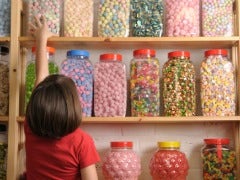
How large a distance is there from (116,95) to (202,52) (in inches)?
18.9

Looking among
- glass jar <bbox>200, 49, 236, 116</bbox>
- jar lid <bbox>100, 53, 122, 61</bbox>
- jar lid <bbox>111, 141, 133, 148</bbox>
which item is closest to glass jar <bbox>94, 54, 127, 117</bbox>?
jar lid <bbox>100, 53, 122, 61</bbox>

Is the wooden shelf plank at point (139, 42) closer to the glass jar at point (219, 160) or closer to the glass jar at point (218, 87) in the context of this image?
the glass jar at point (218, 87)

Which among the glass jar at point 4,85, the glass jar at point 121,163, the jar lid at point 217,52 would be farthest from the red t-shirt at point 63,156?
the jar lid at point 217,52

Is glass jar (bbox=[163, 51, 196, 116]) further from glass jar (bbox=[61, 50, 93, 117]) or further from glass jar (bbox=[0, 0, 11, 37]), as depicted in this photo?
glass jar (bbox=[0, 0, 11, 37])

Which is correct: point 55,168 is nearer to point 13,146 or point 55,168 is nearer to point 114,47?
point 13,146

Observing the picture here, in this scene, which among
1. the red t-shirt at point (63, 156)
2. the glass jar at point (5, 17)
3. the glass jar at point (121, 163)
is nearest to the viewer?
the red t-shirt at point (63, 156)

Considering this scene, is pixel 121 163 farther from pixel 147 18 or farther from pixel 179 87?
pixel 147 18

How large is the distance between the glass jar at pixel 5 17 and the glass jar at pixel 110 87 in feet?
1.37

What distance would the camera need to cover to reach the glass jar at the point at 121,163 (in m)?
1.60

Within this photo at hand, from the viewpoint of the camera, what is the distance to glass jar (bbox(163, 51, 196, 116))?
164 centimetres

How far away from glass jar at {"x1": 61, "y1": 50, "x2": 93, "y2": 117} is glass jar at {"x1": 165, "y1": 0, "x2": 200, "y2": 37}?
37cm

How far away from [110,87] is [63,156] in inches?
19.3

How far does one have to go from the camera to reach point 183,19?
168 cm

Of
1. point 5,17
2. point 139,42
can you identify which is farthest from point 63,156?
point 5,17
